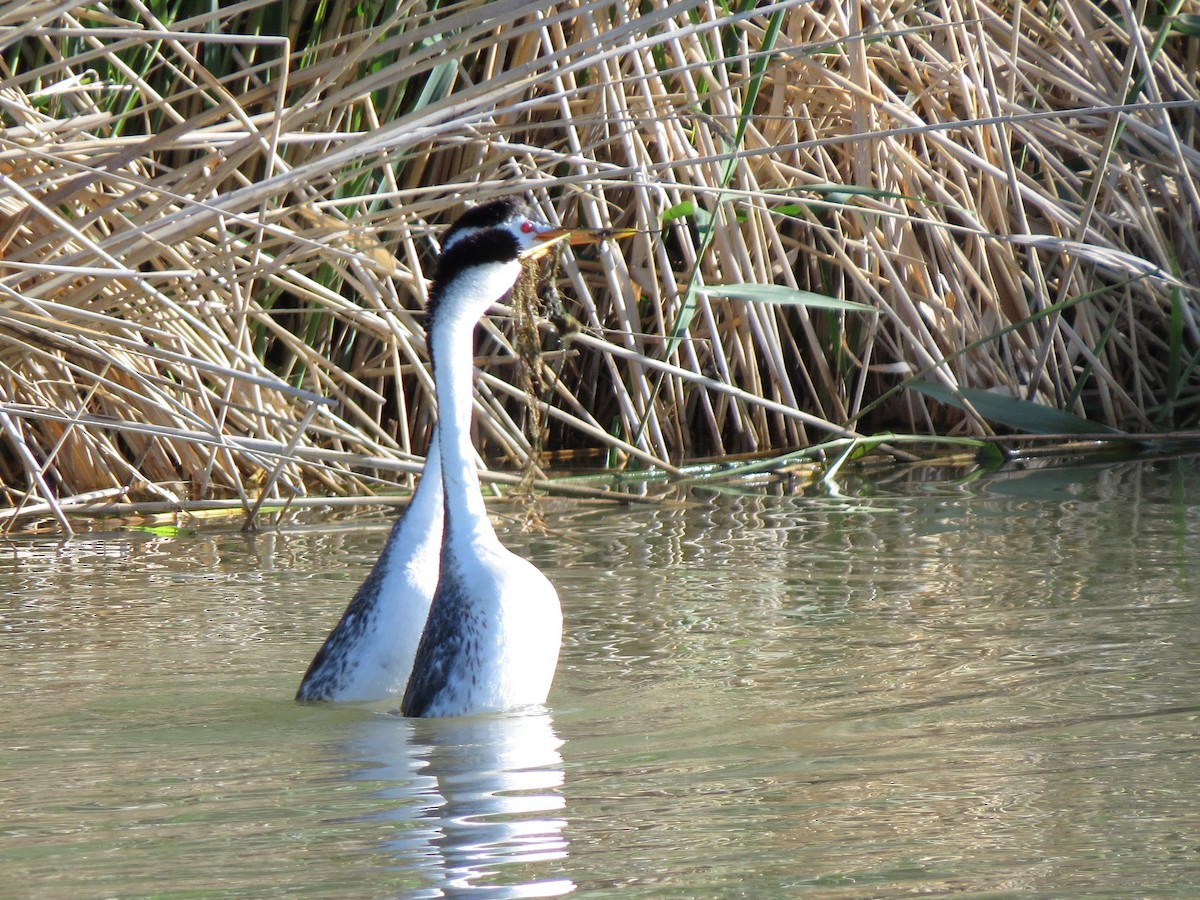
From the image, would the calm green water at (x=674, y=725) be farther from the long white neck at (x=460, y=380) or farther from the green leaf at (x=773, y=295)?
the green leaf at (x=773, y=295)

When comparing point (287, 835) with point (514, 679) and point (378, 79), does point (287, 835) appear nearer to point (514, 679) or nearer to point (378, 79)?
point (514, 679)

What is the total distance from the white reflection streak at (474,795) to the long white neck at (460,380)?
46 centimetres

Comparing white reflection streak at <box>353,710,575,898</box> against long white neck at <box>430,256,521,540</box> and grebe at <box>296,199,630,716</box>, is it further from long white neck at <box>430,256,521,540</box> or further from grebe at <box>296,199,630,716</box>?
long white neck at <box>430,256,521,540</box>

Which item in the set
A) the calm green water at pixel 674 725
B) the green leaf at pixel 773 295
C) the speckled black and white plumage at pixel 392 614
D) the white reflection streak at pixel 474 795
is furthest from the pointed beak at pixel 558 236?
the green leaf at pixel 773 295

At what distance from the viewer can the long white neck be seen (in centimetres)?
369

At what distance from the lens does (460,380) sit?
12.6 ft

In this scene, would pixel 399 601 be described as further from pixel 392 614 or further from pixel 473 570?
pixel 473 570

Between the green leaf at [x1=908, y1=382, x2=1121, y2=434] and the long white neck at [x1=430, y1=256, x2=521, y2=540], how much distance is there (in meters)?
3.08

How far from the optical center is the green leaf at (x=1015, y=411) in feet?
21.7

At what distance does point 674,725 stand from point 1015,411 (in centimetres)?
381

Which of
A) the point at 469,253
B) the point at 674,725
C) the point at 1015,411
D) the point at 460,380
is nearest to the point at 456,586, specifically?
the point at 460,380

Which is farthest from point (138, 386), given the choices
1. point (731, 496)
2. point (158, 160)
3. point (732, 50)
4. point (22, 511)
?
point (732, 50)

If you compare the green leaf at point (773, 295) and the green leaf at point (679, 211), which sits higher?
the green leaf at point (679, 211)

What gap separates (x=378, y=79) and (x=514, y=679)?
1.80 m
